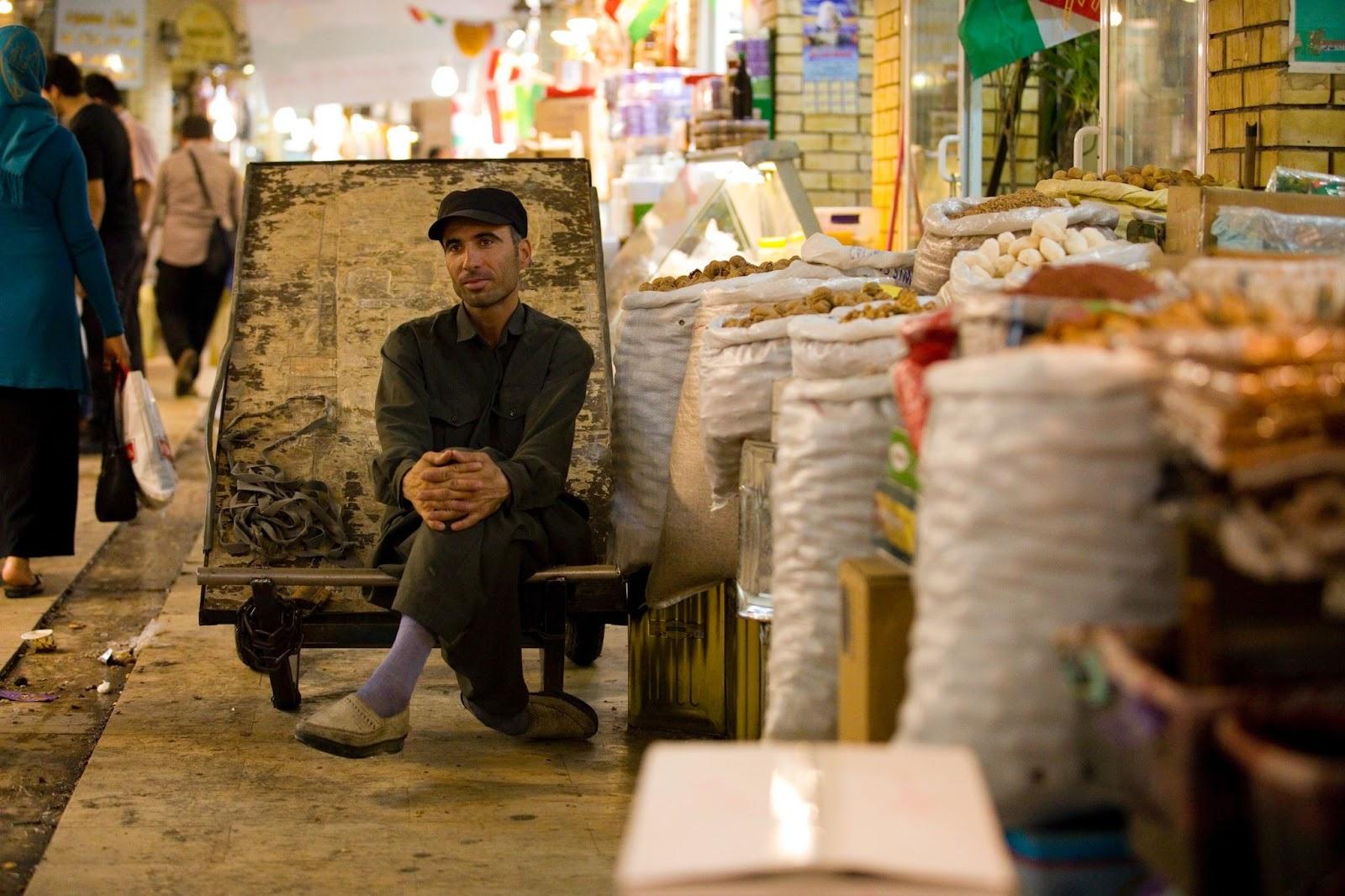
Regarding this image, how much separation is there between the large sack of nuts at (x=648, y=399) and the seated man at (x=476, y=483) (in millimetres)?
173

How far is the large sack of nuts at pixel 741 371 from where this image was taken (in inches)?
150

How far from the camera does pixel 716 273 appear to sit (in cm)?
477

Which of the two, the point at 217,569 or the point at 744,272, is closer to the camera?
the point at 217,569

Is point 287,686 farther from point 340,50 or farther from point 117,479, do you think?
point 340,50

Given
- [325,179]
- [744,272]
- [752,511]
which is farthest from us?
[325,179]

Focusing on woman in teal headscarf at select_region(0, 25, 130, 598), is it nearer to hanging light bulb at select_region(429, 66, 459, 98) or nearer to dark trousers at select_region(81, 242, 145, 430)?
dark trousers at select_region(81, 242, 145, 430)

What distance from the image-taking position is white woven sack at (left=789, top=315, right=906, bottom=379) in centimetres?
327

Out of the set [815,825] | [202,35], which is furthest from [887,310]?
[202,35]

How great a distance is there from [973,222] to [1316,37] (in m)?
1.47

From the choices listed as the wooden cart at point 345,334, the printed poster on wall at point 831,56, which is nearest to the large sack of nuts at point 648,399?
the wooden cart at point 345,334

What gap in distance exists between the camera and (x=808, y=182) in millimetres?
10305

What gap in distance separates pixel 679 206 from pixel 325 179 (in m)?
2.49

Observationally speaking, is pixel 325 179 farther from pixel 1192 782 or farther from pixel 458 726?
pixel 1192 782

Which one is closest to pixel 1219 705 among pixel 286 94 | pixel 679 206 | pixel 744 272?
pixel 744 272
